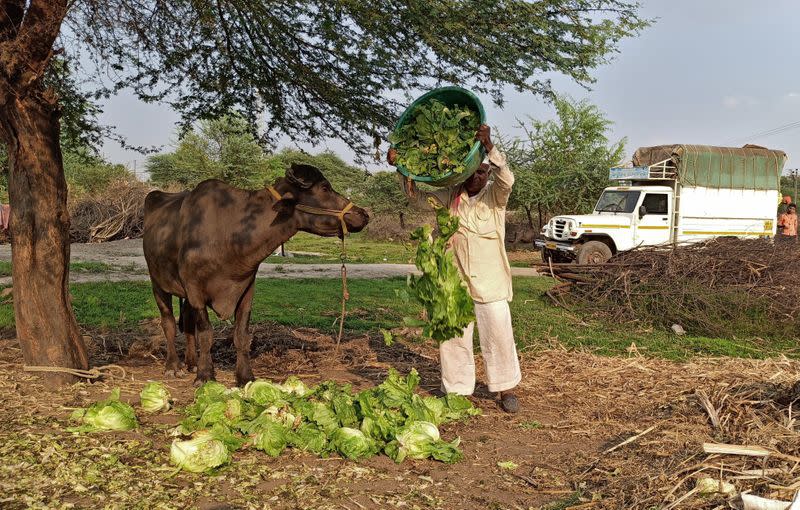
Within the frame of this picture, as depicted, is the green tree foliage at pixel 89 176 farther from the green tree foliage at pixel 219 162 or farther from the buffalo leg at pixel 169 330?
the buffalo leg at pixel 169 330

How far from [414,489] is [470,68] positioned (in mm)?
3815

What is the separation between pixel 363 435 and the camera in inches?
173

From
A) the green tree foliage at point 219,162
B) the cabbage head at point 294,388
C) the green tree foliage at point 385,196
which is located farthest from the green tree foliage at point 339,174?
the cabbage head at point 294,388

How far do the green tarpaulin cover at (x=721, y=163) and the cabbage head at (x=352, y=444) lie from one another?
17321mm

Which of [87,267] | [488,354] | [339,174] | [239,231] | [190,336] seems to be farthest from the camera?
[339,174]

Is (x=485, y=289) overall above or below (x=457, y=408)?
above

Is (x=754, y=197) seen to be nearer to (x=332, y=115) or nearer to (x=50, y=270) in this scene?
(x=332, y=115)

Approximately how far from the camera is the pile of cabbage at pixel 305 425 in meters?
4.20

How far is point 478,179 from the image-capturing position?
5.48 m

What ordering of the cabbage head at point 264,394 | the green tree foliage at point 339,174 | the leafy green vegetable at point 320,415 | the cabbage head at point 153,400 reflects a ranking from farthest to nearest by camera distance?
the green tree foliage at point 339,174 < the cabbage head at point 153,400 < the cabbage head at point 264,394 < the leafy green vegetable at point 320,415

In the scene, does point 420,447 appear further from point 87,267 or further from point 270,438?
point 87,267

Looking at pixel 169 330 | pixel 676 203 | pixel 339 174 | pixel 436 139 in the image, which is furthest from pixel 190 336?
pixel 339 174

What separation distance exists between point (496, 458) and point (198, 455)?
193 cm

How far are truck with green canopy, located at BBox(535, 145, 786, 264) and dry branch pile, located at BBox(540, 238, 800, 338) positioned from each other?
223 inches
